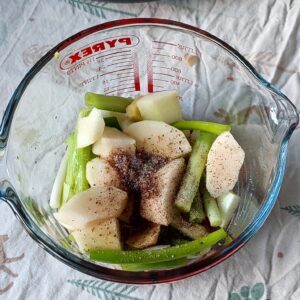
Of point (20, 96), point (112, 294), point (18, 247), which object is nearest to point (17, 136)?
point (20, 96)

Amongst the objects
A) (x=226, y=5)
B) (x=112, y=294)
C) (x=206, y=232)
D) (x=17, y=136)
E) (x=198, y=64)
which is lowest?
(x=112, y=294)

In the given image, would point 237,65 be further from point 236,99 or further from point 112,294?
point 112,294

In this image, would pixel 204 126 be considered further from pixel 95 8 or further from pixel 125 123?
pixel 95 8

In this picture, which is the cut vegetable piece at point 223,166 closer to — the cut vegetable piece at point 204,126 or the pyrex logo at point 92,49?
the cut vegetable piece at point 204,126

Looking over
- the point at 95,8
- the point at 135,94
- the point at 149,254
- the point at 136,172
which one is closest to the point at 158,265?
the point at 149,254

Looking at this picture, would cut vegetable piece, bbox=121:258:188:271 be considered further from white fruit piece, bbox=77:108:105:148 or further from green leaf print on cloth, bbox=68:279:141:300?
white fruit piece, bbox=77:108:105:148

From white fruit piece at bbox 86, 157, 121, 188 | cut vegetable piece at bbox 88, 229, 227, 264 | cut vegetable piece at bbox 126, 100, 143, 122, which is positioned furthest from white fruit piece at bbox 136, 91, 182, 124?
cut vegetable piece at bbox 88, 229, 227, 264
